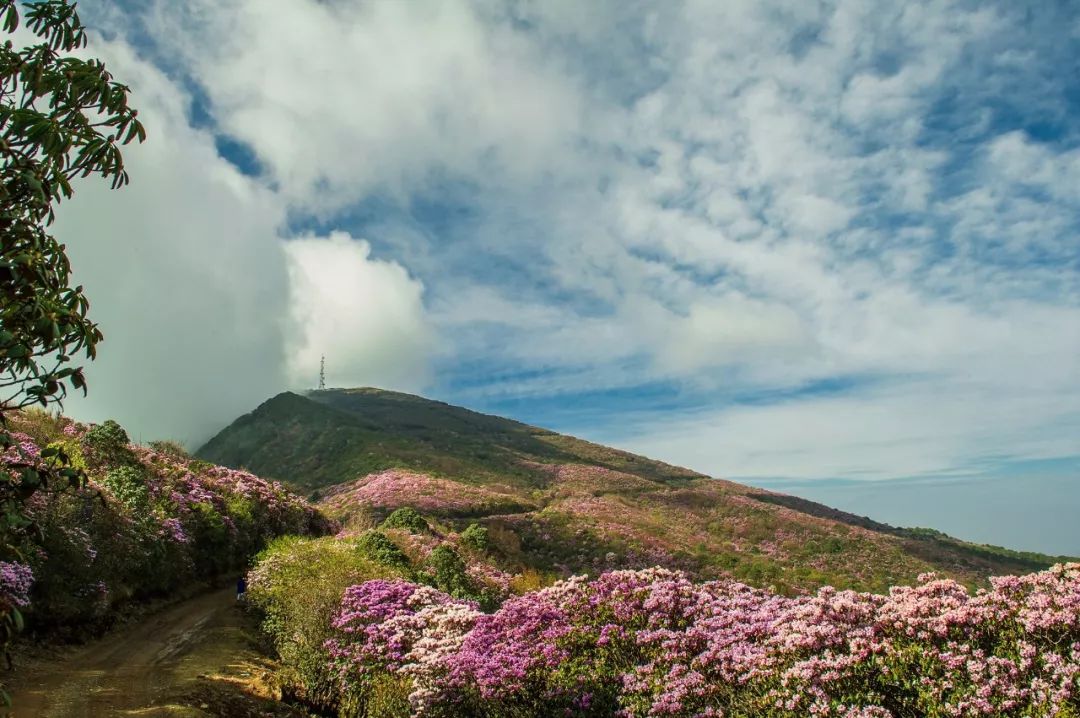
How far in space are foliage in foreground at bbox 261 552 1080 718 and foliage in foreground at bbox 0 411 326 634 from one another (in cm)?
595

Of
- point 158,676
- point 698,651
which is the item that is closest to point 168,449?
point 158,676

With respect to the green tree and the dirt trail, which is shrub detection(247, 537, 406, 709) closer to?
the dirt trail

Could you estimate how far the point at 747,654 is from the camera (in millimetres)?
6195

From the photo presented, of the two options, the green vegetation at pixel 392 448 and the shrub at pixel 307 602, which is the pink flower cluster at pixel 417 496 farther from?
the shrub at pixel 307 602

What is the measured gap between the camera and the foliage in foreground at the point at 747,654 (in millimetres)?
5159

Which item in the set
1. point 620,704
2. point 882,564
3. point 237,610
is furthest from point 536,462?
point 620,704

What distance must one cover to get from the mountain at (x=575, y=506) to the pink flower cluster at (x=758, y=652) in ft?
69.3

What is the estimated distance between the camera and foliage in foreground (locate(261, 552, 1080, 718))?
5.16 metres

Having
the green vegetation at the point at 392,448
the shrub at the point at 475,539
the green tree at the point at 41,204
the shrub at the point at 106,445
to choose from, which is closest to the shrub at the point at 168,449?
the shrub at the point at 106,445

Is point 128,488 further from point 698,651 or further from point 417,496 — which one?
point 417,496

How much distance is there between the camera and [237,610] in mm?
19234

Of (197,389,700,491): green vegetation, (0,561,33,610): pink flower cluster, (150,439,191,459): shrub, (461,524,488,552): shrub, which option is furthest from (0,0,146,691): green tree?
(197,389,700,491): green vegetation

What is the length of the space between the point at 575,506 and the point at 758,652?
44.6 metres

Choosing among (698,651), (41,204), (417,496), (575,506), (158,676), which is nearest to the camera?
(41,204)
